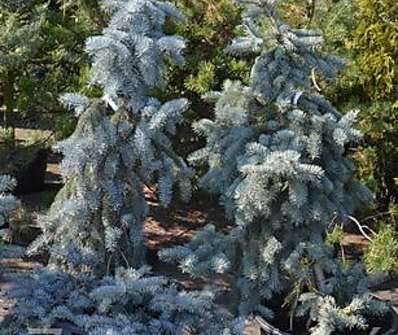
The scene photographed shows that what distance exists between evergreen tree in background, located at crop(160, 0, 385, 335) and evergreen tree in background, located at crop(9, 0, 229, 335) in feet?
0.86

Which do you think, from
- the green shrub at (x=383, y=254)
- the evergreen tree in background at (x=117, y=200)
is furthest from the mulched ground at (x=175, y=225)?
the evergreen tree in background at (x=117, y=200)

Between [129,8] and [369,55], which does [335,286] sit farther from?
[369,55]

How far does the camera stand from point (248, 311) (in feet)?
12.3

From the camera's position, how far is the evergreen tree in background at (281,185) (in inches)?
141

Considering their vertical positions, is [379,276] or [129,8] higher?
[129,8]

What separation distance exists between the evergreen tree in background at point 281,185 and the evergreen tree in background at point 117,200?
0.26 meters

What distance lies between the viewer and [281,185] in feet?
11.6

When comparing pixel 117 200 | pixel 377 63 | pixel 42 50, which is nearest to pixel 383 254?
pixel 377 63

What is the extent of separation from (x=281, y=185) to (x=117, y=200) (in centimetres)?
74

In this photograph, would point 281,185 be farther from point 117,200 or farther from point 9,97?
point 9,97

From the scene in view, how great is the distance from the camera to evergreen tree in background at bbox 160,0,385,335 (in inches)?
141

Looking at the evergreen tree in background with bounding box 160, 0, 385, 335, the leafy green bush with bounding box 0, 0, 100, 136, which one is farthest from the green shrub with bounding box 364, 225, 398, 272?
the leafy green bush with bounding box 0, 0, 100, 136

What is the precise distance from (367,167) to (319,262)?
2050mm

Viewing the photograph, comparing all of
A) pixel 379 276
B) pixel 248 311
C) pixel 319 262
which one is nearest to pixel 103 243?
pixel 248 311
